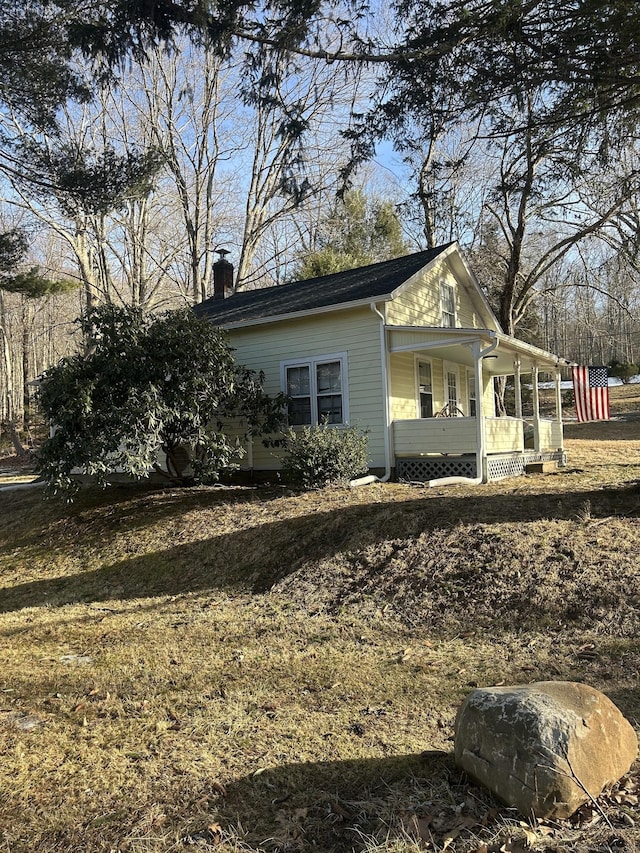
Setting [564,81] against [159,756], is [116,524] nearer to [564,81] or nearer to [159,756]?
[159,756]

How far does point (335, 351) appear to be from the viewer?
12969 mm

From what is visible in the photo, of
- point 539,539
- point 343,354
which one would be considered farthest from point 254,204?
point 539,539

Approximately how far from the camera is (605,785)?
9.89ft

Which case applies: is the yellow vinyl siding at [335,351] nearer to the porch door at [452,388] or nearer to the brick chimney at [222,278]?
the porch door at [452,388]

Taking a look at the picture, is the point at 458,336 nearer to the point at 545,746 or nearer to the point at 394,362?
the point at 394,362

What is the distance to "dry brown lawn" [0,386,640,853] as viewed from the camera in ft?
9.95

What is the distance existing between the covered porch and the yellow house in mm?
21

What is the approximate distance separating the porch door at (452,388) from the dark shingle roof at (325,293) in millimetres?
2779

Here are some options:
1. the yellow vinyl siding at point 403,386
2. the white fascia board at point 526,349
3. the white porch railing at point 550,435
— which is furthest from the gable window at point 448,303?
the white porch railing at point 550,435

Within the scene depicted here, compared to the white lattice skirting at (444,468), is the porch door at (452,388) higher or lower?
higher

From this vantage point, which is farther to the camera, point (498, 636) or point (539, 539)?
point (539, 539)

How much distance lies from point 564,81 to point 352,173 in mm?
2490

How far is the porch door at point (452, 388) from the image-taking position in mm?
15523

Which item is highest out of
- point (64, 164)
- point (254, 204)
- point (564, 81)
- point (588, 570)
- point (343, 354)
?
point (254, 204)
